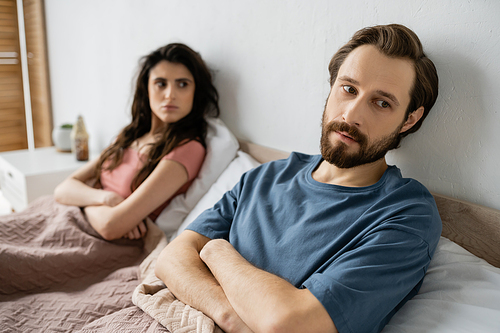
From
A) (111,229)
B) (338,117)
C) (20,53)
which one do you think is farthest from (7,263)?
(20,53)

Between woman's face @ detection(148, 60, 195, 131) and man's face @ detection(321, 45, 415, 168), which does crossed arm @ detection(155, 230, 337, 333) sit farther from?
woman's face @ detection(148, 60, 195, 131)

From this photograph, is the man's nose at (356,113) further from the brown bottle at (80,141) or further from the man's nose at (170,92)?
the brown bottle at (80,141)

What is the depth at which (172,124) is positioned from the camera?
1691 mm

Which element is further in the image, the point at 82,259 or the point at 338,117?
the point at 82,259

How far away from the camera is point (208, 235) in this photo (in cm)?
111

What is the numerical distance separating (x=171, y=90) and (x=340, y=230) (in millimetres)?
1037

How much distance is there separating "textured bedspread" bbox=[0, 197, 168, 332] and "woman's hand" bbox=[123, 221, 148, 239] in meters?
0.03

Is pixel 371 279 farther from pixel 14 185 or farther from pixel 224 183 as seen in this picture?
pixel 14 185

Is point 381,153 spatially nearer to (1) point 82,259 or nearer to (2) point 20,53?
(1) point 82,259

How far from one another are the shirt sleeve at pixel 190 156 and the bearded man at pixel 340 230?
0.41 meters

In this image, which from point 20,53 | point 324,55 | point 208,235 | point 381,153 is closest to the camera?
point 381,153

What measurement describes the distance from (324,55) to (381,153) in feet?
1.51

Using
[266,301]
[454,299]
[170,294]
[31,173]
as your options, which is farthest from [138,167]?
[454,299]

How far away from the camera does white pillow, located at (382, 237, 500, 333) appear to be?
772 millimetres
